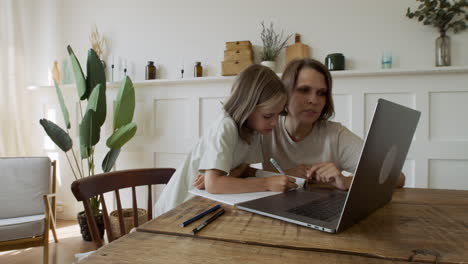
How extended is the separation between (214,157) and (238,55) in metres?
1.67

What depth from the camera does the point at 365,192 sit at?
2.06 feet

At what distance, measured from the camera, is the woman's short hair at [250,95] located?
4.13ft

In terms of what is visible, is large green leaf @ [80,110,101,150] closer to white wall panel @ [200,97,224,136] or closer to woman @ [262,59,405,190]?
white wall panel @ [200,97,224,136]

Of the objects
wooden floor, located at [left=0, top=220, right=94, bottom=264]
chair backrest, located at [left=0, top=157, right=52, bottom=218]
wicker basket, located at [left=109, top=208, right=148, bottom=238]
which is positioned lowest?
wooden floor, located at [left=0, top=220, right=94, bottom=264]

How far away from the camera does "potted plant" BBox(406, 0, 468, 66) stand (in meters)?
2.12

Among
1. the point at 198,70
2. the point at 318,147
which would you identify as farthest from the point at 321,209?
the point at 198,70

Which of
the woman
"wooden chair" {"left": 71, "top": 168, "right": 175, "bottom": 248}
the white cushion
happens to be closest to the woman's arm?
"wooden chair" {"left": 71, "top": 168, "right": 175, "bottom": 248}

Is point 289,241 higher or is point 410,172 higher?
point 289,241

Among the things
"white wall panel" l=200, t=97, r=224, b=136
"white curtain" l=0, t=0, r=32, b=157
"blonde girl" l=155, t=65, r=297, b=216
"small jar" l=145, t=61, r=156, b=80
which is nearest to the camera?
"blonde girl" l=155, t=65, r=297, b=216

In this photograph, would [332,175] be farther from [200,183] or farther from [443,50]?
[443,50]

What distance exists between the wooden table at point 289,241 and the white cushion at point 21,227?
168cm

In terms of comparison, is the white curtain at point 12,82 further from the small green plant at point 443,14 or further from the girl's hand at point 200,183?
the small green plant at point 443,14

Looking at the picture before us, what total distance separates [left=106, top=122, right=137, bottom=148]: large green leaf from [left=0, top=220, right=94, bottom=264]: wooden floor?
0.85 meters

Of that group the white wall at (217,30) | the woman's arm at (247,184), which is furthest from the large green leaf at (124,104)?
the woman's arm at (247,184)
